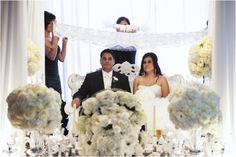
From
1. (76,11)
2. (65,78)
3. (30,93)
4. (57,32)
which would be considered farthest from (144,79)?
(30,93)

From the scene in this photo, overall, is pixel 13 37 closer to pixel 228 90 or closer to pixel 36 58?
pixel 36 58

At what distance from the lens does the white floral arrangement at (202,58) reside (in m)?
2.57

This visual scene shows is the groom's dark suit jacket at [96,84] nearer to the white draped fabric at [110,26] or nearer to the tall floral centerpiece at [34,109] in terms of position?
the white draped fabric at [110,26]

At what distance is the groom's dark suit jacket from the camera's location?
8.81ft

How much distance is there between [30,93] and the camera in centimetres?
171

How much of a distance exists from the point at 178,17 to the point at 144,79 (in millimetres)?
1107

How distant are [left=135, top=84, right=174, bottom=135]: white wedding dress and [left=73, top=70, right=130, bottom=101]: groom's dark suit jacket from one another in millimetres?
123

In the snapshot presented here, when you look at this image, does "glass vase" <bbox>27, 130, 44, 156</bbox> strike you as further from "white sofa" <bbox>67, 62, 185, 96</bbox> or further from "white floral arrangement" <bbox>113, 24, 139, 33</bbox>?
"white floral arrangement" <bbox>113, 24, 139, 33</bbox>

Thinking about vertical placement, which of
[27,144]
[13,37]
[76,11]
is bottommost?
[27,144]

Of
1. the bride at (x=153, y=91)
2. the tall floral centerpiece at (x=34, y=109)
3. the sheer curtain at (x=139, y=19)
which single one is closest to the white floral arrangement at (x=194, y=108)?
the tall floral centerpiece at (x=34, y=109)

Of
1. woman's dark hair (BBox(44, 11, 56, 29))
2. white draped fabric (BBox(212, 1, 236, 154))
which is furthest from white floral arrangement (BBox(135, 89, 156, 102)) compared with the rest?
woman's dark hair (BBox(44, 11, 56, 29))

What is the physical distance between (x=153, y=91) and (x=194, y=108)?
1.19m

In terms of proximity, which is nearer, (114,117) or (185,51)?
(114,117)

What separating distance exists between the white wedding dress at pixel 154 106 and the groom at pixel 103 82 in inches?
5.4
